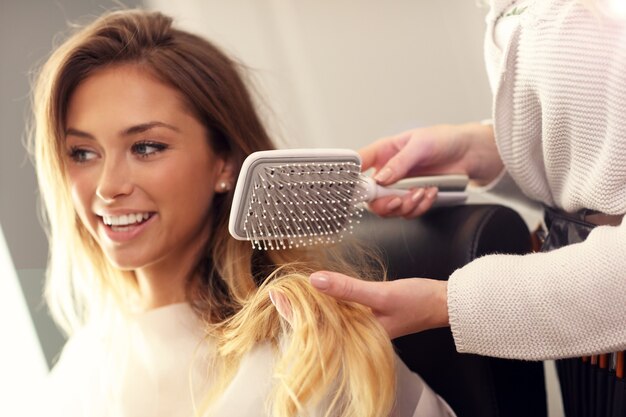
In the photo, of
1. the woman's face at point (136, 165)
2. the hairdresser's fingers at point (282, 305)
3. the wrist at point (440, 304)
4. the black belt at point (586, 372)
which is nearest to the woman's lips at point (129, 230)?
the woman's face at point (136, 165)

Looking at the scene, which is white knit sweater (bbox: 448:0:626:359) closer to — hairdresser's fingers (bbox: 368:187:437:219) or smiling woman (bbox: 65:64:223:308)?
hairdresser's fingers (bbox: 368:187:437:219)

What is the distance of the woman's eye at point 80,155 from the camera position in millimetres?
922

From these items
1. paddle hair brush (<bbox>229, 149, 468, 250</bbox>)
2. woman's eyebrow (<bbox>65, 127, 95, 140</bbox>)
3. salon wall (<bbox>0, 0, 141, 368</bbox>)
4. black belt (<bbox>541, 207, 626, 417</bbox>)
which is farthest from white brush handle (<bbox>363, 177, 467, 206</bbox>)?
salon wall (<bbox>0, 0, 141, 368</bbox>)

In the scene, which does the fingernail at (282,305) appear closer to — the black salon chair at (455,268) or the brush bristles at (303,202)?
the brush bristles at (303,202)

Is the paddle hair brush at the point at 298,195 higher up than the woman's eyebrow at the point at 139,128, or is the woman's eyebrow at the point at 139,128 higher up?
the woman's eyebrow at the point at 139,128

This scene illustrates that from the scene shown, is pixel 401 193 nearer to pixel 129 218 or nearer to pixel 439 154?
pixel 439 154

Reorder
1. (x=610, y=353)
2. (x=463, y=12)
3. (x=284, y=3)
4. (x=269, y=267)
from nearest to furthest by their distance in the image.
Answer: (x=610, y=353), (x=269, y=267), (x=463, y=12), (x=284, y=3)

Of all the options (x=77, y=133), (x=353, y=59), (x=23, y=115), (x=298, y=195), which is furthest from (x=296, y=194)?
(x=23, y=115)

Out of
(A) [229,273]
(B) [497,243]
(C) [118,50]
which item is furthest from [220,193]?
(B) [497,243]

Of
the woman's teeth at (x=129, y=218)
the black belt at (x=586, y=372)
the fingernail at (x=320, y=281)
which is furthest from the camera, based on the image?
the woman's teeth at (x=129, y=218)

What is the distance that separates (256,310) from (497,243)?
286mm

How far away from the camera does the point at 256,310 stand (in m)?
0.81

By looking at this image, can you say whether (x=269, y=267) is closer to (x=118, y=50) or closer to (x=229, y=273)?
(x=229, y=273)

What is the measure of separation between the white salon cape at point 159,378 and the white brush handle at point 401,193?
0.21m
